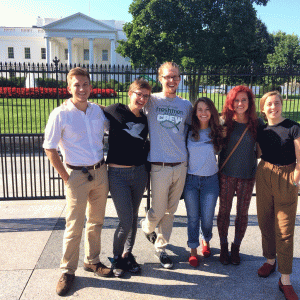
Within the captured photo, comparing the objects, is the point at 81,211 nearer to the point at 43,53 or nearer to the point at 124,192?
the point at 124,192

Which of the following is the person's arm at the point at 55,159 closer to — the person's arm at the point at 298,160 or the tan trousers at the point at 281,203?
the tan trousers at the point at 281,203

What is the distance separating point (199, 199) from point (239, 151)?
0.68m

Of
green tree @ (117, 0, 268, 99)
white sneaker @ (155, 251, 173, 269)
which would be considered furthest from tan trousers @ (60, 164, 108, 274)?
green tree @ (117, 0, 268, 99)

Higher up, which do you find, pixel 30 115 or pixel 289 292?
pixel 30 115

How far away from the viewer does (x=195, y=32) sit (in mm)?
20203

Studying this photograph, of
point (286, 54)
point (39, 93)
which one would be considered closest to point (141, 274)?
point (39, 93)

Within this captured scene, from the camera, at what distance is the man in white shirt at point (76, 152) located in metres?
2.97

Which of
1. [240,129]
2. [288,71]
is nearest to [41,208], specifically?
[240,129]

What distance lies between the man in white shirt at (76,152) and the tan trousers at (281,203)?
1.63 m

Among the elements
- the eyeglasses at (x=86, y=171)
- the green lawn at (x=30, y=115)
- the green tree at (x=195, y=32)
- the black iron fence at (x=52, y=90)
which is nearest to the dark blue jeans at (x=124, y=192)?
the eyeglasses at (x=86, y=171)

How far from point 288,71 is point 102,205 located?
4.60 meters

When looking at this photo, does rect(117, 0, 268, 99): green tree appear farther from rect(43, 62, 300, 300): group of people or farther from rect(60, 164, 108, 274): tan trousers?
rect(60, 164, 108, 274): tan trousers

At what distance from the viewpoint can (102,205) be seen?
129 inches

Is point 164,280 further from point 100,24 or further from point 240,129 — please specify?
point 100,24
